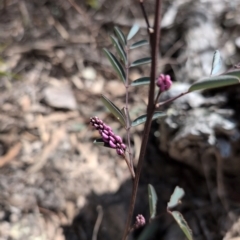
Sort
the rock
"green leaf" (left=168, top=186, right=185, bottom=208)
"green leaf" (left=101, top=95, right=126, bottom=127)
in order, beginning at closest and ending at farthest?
1. "green leaf" (left=101, top=95, right=126, bottom=127)
2. "green leaf" (left=168, top=186, right=185, bottom=208)
3. the rock

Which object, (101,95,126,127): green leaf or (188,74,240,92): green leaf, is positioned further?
(101,95,126,127): green leaf

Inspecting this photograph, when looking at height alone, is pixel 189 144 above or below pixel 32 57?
below

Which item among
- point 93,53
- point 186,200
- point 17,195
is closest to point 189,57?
point 93,53

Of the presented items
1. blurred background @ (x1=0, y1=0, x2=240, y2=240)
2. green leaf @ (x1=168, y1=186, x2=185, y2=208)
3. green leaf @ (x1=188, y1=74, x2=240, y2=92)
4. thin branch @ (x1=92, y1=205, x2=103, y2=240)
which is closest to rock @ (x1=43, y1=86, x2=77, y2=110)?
blurred background @ (x1=0, y1=0, x2=240, y2=240)

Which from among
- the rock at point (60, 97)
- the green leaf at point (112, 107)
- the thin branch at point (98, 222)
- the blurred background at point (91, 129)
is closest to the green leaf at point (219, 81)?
the green leaf at point (112, 107)

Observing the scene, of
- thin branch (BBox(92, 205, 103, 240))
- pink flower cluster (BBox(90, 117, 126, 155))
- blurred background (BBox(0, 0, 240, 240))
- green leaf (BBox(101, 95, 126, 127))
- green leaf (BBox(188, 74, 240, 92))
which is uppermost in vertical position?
green leaf (BBox(188, 74, 240, 92))

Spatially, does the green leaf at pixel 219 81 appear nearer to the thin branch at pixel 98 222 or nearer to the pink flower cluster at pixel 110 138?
the pink flower cluster at pixel 110 138

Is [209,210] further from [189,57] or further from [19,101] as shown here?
[19,101]

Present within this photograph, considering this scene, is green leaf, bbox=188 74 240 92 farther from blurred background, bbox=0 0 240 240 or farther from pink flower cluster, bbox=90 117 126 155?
blurred background, bbox=0 0 240 240
